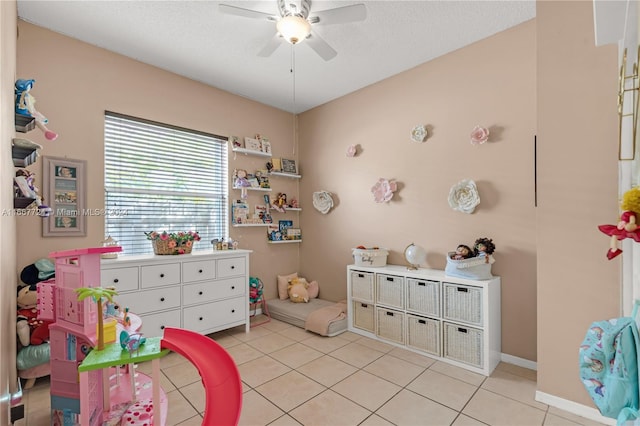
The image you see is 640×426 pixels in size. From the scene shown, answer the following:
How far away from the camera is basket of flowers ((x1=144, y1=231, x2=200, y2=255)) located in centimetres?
291

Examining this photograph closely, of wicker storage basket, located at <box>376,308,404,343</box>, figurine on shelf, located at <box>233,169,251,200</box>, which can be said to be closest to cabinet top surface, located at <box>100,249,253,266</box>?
figurine on shelf, located at <box>233,169,251,200</box>

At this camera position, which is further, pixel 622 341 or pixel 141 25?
pixel 141 25

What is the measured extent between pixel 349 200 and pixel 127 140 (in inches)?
101

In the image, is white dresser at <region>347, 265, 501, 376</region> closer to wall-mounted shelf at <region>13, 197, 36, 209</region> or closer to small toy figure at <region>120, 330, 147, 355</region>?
small toy figure at <region>120, 330, 147, 355</region>

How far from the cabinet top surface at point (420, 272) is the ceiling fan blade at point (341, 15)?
2.16 meters

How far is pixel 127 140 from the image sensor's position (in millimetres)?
2969

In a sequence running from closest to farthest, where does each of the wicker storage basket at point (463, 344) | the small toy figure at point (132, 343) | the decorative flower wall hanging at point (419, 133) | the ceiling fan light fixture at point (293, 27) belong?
1. the small toy figure at point (132, 343)
2. the ceiling fan light fixture at point (293, 27)
3. the wicker storage basket at point (463, 344)
4. the decorative flower wall hanging at point (419, 133)

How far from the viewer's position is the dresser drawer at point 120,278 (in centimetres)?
246

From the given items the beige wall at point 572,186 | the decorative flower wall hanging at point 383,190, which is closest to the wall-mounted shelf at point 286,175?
the decorative flower wall hanging at point 383,190

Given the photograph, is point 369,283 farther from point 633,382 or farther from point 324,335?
point 633,382

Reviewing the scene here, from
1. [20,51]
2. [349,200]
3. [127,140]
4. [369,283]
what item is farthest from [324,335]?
[20,51]

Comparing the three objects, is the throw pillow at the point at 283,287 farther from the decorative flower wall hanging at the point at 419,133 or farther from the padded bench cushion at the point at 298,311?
the decorative flower wall hanging at the point at 419,133

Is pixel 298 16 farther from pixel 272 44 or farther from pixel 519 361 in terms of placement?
pixel 519 361

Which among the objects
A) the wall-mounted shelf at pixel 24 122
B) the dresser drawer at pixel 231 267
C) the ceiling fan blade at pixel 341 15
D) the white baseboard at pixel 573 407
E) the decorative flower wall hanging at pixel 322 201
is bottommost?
the white baseboard at pixel 573 407
